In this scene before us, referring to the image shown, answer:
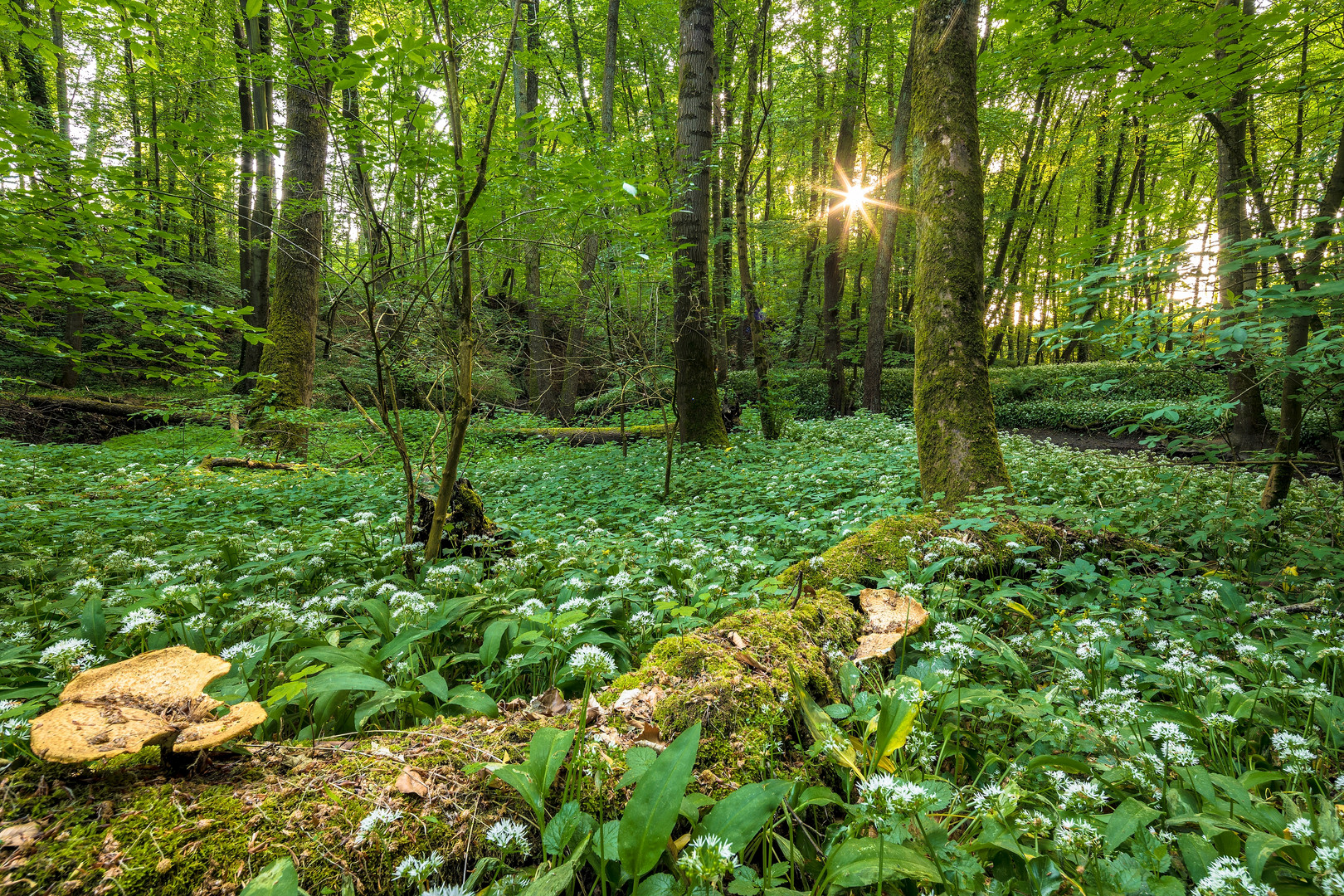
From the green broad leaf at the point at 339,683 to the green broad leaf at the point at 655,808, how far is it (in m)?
0.95

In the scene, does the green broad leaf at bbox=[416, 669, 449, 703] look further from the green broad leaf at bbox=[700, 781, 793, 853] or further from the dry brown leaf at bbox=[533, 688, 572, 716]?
the green broad leaf at bbox=[700, 781, 793, 853]

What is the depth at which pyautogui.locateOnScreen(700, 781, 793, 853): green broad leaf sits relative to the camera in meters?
1.03

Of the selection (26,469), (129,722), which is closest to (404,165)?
(129,722)

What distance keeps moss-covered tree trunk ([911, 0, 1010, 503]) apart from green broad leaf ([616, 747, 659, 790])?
3.26m

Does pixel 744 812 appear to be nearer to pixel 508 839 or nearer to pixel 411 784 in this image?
pixel 508 839

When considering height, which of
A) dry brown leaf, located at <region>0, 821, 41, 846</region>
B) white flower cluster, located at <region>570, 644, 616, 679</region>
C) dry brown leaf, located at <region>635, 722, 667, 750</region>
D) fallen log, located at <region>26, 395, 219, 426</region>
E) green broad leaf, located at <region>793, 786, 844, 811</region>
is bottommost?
green broad leaf, located at <region>793, 786, 844, 811</region>

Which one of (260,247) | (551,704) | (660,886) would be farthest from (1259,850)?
(260,247)

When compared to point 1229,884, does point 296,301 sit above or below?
above

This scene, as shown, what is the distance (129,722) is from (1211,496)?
6321 millimetres

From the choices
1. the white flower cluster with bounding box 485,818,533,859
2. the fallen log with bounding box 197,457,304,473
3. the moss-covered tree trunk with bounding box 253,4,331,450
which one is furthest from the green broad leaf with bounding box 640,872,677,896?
the moss-covered tree trunk with bounding box 253,4,331,450

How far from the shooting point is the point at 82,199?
3.36 meters

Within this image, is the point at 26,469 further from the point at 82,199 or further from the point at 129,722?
the point at 129,722

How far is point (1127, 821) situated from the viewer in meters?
1.17

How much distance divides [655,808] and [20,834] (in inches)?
43.6
